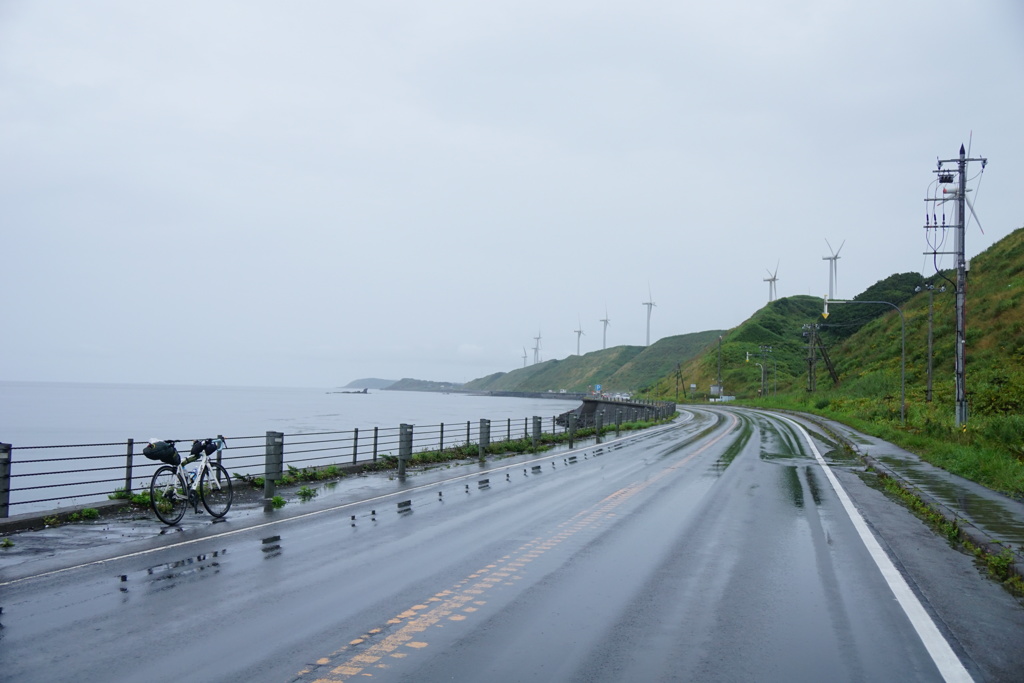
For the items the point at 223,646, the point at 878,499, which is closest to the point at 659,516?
the point at 878,499

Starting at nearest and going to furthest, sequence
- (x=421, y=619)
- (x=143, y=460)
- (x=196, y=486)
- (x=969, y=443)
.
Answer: (x=421, y=619) → (x=196, y=486) → (x=969, y=443) → (x=143, y=460)

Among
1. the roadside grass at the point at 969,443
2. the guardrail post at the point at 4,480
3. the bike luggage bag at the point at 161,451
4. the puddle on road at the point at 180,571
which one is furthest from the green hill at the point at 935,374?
the guardrail post at the point at 4,480

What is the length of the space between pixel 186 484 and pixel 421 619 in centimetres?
676

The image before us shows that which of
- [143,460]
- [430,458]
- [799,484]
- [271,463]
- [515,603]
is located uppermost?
[271,463]

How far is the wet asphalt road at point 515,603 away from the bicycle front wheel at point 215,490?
781mm

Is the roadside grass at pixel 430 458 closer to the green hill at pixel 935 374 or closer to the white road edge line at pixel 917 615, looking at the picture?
the white road edge line at pixel 917 615

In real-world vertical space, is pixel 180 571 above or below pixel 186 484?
below

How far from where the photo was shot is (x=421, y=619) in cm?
654

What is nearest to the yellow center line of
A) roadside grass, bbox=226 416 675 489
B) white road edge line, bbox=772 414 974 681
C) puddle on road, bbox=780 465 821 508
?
white road edge line, bbox=772 414 974 681

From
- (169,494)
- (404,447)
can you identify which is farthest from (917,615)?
(404,447)

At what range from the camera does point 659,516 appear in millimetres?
12500

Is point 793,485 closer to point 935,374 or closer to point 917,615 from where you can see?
point 917,615

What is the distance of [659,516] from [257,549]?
6184 mm

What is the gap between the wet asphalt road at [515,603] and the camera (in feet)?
18.1
